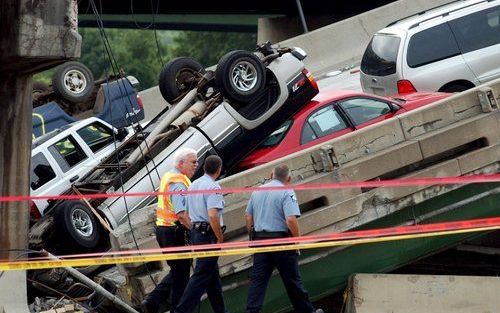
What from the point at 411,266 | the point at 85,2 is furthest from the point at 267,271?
the point at 85,2

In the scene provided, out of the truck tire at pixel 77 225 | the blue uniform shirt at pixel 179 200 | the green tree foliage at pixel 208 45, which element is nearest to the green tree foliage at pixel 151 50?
Answer: the green tree foliage at pixel 208 45

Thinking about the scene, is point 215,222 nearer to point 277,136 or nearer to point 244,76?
point 277,136

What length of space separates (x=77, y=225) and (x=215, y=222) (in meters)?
3.04

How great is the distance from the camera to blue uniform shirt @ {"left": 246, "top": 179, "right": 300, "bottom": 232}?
11039 millimetres

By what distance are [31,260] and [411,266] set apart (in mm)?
5108

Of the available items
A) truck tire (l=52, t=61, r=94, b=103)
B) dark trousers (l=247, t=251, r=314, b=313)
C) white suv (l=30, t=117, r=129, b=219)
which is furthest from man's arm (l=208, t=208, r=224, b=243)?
truck tire (l=52, t=61, r=94, b=103)

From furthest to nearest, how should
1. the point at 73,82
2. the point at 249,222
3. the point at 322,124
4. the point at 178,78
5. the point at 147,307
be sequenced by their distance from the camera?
the point at 73,82 → the point at 178,78 → the point at 322,124 → the point at 147,307 → the point at 249,222

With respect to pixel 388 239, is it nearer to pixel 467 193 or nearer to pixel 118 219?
pixel 467 193

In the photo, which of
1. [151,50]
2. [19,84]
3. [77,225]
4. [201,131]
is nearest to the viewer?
→ [19,84]

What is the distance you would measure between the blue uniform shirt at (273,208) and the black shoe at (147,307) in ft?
4.25

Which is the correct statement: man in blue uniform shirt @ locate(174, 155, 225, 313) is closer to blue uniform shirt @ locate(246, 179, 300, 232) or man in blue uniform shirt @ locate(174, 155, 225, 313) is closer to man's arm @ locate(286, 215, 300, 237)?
blue uniform shirt @ locate(246, 179, 300, 232)

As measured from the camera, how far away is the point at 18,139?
1174 centimetres

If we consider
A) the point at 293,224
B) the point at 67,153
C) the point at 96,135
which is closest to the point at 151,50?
the point at 96,135

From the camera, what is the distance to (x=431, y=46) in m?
17.5
